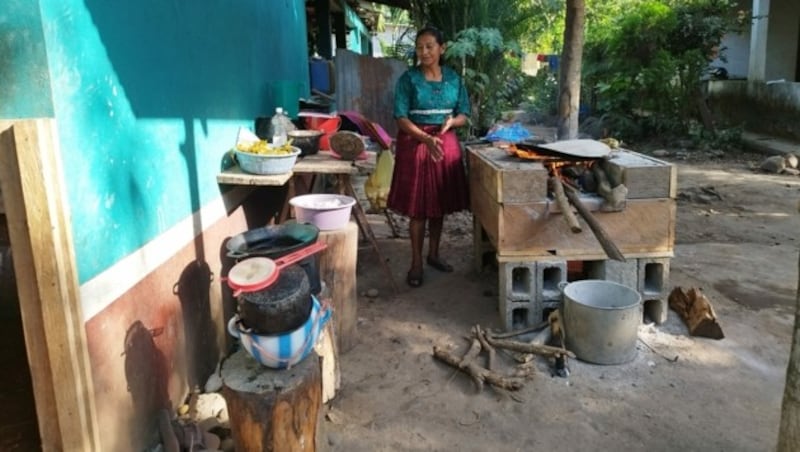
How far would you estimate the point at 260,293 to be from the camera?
8.05 feet

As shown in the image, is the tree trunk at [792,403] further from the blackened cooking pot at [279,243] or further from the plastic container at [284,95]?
the plastic container at [284,95]

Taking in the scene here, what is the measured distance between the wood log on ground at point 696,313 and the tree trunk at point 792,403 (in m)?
1.67

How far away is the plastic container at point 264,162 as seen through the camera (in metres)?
3.82

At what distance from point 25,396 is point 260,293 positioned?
3.94 feet

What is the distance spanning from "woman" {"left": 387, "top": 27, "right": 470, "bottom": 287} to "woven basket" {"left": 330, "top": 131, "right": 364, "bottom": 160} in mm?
361

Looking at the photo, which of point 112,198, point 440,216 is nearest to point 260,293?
point 112,198

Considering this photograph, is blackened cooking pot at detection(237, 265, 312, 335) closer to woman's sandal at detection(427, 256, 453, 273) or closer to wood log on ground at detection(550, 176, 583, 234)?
wood log on ground at detection(550, 176, 583, 234)

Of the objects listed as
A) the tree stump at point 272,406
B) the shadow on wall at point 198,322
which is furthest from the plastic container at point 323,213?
the tree stump at point 272,406

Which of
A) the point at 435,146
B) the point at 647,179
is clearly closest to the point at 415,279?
the point at 435,146

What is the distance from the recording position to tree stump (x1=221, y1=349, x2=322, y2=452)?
2408mm

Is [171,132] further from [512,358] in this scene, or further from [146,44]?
[512,358]

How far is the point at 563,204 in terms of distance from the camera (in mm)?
3391

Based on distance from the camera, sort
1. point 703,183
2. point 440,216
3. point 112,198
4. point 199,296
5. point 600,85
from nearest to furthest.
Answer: point 112,198
point 199,296
point 440,216
point 703,183
point 600,85

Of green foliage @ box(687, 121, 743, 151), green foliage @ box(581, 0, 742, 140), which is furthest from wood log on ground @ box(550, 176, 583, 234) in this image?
green foliage @ box(581, 0, 742, 140)
